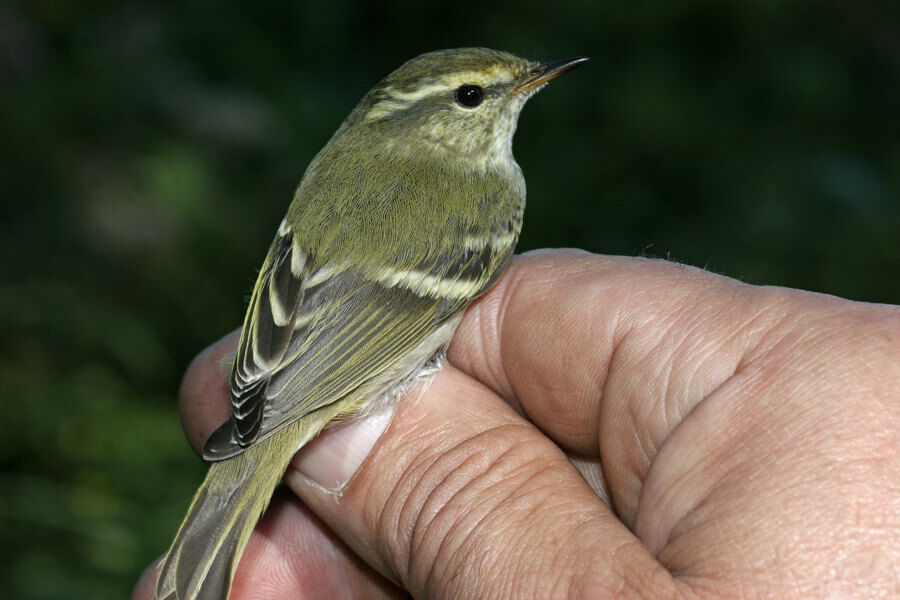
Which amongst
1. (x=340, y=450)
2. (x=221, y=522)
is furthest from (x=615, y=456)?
(x=221, y=522)

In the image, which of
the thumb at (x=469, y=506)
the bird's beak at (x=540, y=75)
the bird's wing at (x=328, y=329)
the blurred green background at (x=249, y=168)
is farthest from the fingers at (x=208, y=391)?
the bird's beak at (x=540, y=75)

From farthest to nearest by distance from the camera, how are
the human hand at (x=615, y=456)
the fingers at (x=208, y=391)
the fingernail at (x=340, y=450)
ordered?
the fingers at (x=208, y=391) → the fingernail at (x=340, y=450) → the human hand at (x=615, y=456)

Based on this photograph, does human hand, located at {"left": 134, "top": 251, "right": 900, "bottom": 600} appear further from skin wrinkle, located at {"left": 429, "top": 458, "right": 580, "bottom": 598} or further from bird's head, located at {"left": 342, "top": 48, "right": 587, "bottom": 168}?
bird's head, located at {"left": 342, "top": 48, "right": 587, "bottom": 168}

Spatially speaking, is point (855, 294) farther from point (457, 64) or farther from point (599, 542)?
point (599, 542)

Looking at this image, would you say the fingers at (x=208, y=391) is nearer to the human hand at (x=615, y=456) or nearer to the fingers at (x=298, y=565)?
the human hand at (x=615, y=456)

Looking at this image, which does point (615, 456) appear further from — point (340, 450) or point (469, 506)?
point (340, 450)

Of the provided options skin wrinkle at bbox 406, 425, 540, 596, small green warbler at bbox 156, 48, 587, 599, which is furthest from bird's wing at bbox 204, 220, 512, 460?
skin wrinkle at bbox 406, 425, 540, 596

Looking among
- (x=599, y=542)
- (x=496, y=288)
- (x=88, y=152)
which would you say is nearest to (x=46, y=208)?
(x=88, y=152)
